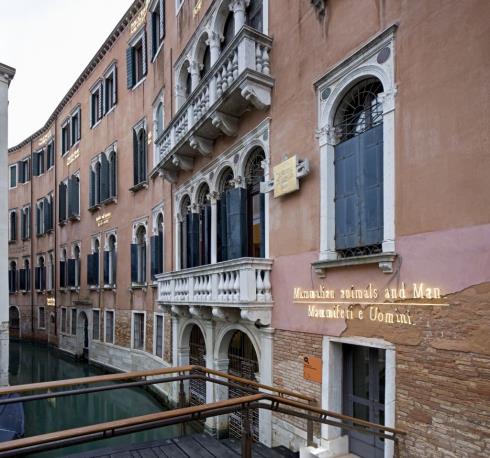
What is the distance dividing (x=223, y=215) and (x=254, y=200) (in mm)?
1081

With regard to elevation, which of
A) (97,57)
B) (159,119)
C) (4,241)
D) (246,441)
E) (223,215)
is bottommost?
(246,441)

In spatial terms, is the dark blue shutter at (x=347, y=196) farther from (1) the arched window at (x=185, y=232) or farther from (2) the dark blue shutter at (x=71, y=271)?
(2) the dark blue shutter at (x=71, y=271)

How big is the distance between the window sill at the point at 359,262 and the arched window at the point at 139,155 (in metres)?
9.53

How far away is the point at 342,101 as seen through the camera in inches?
229

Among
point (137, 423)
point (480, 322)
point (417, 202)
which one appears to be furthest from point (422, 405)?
point (137, 423)

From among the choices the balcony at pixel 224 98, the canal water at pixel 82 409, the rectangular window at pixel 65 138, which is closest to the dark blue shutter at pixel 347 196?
the balcony at pixel 224 98

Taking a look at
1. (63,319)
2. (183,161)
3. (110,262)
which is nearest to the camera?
(183,161)

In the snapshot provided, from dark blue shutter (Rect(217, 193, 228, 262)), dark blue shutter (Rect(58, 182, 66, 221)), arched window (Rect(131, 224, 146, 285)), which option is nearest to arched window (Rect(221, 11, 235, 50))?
dark blue shutter (Rect(217, 193, 228, 262))

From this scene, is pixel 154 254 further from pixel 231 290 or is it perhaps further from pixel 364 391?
pixel 364 391

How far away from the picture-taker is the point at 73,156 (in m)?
20.6

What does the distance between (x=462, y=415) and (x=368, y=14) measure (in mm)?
4503

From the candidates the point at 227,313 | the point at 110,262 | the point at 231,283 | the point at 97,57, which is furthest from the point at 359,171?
the point at 97,57

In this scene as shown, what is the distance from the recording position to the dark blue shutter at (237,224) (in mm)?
7863

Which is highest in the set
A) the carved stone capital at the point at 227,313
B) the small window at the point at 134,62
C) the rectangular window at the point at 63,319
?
the small window at the point at 134,62
